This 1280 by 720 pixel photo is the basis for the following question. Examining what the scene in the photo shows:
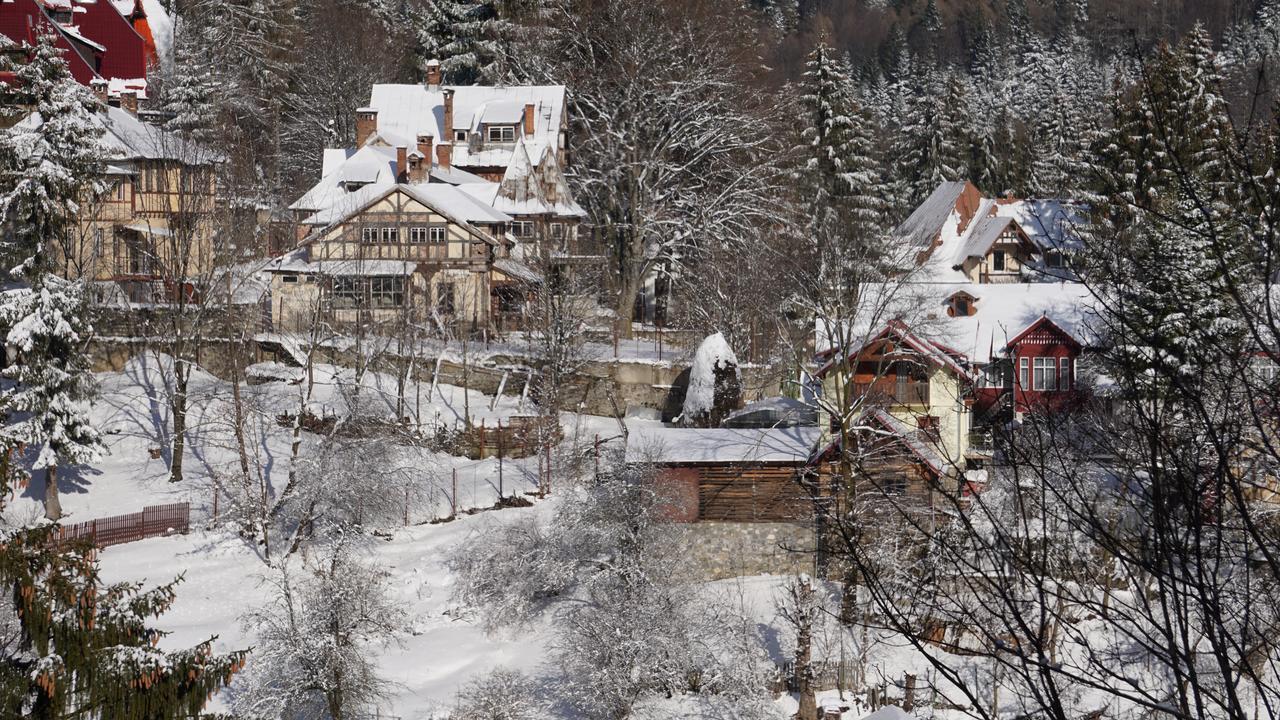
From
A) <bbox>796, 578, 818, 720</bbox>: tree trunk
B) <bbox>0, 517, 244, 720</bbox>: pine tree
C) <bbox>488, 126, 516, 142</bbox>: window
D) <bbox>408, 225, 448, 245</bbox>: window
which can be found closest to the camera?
<bbox>0, 517, 244, 720</bbox>: pine tree

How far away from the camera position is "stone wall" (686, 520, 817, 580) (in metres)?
25.7

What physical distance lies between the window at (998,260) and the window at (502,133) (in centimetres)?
2008

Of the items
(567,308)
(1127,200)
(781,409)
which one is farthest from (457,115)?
(1127,200)

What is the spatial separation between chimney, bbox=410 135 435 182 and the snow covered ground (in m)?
11.6

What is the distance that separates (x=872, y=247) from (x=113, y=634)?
34174mm

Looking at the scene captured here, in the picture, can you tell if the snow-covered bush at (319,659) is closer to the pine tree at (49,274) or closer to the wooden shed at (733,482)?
the wooden shed at (733,482)

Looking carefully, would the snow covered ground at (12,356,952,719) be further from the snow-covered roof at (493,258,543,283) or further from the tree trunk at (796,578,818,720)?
the snow-covered roof at (493,258,543,283)

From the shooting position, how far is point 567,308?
1384 inches

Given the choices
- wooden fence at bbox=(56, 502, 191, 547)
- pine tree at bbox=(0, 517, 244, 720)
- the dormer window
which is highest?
the dormer window

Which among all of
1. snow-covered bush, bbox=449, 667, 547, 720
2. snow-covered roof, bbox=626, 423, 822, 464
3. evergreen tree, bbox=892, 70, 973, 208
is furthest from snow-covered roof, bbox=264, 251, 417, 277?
evergreen tree, bbox=892, 70, 973, 208

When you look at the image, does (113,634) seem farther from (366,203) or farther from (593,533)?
(366,203)

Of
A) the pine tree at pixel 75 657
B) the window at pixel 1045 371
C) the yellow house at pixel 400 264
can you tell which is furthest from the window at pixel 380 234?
the pine tree at pixel 75 657

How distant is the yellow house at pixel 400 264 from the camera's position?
39.4 metres

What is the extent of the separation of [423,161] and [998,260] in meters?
23.6
